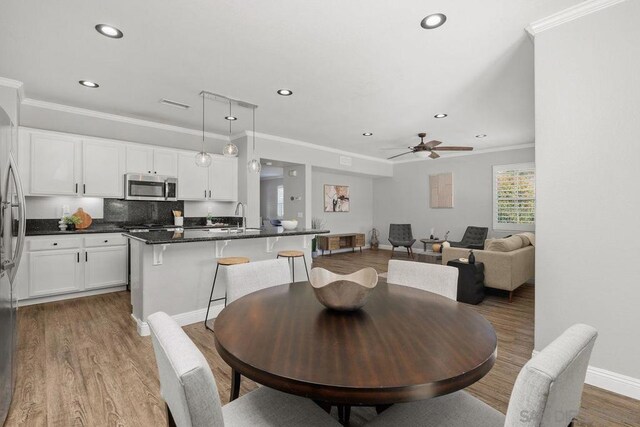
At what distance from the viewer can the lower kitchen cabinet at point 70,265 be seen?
3.83m

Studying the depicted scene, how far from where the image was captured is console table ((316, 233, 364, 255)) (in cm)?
802

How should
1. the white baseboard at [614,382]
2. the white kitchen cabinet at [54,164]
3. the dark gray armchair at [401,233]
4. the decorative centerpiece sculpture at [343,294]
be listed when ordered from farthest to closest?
the dark gray armchair at [401,233] → the white kitchen cabinet at [54,164] → the white baseboard at [614,382] → the decorative centerpiece sculpture at [343,294]

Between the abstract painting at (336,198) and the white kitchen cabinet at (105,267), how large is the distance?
5.09 meters

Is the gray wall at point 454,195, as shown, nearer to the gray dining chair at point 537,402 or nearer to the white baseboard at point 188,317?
the white baseboard at point 188,317

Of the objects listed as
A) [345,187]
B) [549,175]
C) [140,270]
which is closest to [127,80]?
[140,270]

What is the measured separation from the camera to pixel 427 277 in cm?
203

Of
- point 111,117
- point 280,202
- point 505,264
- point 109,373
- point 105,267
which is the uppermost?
point 111,117

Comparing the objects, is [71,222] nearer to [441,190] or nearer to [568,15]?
[568,15]

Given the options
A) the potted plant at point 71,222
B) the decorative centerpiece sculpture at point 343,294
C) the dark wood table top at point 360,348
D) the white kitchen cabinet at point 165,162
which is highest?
the white kitchen cabinet at point 165,162

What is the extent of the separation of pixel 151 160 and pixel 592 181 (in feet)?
17.6

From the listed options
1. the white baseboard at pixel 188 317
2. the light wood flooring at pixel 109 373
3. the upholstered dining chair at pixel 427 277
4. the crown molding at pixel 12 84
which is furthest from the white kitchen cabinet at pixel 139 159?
the upholstered dining chair at pixel 427 277

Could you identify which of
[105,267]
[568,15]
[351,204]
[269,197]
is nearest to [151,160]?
[105,267]

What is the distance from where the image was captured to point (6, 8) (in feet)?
7.41

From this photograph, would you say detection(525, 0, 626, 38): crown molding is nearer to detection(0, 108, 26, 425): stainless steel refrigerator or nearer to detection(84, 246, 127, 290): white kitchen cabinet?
detection(0, 108, 26, 425): stainless steel refrigerator
